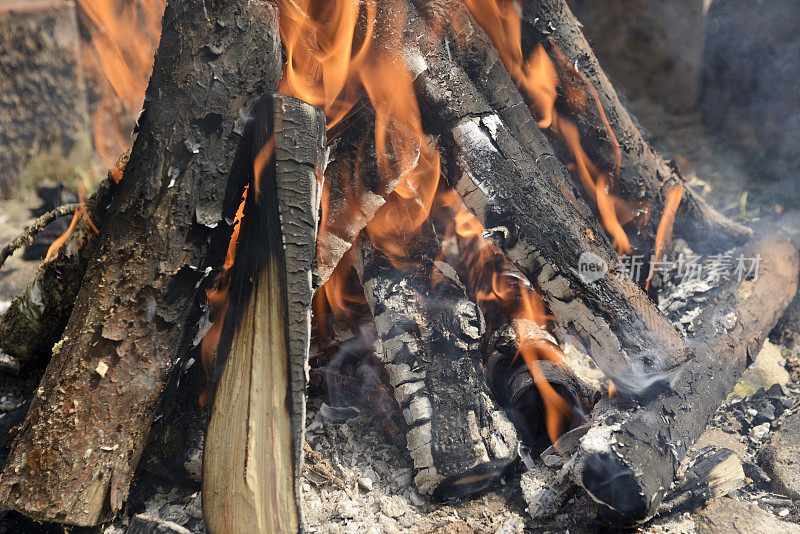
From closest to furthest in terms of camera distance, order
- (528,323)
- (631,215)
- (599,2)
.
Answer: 1. (528,323)
2. (631,215)
3. (599,2)

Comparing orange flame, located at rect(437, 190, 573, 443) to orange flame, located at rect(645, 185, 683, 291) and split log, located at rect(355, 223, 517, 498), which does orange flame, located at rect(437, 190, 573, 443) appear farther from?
orange flame, located at rect(645, 185, 683, 291)

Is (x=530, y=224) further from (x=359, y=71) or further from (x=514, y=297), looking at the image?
(x=359, y=71)

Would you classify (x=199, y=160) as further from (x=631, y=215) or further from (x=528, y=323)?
(x=631, y=215)

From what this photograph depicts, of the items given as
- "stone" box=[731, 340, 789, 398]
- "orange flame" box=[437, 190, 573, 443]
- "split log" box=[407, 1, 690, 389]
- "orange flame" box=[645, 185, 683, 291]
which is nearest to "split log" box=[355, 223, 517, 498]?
"orange flame" box=[437, 190, 573, 443]

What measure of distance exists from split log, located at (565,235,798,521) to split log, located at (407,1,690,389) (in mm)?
213

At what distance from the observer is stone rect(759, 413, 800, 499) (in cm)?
224

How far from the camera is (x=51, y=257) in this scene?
209 centimetres

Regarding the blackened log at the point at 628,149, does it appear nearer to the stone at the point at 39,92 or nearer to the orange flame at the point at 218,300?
the orange flame at the point at 218,300

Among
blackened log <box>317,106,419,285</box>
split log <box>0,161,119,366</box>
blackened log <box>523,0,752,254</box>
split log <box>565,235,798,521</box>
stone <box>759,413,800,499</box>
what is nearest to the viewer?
split log <box>565,235,798,521</box>

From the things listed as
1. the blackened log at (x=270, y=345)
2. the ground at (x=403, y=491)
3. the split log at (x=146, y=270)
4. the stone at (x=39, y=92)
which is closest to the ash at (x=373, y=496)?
the ground at (x=403, y=491)

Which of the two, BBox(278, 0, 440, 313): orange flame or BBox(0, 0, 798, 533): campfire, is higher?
BBox(278, 0, 440, 313): orange flame

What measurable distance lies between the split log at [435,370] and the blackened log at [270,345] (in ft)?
1.81

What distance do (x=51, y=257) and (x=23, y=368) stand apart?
1.64 feet

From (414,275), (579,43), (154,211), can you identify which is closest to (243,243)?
(154,211)
